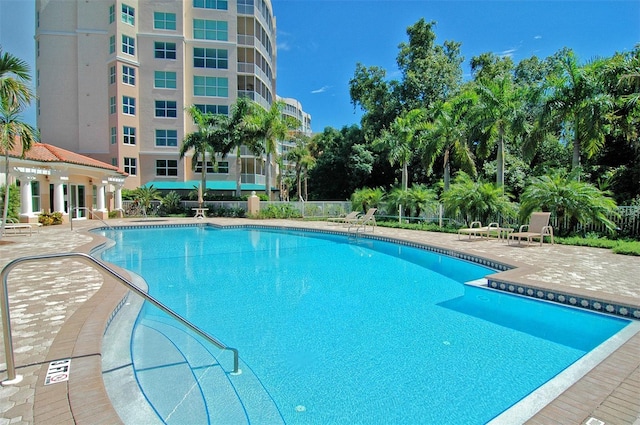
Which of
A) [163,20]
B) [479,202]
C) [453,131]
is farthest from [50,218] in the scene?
[453,131]

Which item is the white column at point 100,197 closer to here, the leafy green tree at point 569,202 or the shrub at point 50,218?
the shrub at point 50,218

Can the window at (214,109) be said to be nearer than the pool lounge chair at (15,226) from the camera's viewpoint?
No

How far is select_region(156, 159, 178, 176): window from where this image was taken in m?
34.7

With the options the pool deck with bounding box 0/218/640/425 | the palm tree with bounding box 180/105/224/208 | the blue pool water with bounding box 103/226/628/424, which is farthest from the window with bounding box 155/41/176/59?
the blue pool water with bounding box 103/226/628/424

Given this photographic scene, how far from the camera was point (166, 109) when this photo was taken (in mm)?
34688

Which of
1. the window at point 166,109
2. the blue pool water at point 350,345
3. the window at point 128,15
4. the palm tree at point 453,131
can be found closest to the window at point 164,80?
the window at point 166,109

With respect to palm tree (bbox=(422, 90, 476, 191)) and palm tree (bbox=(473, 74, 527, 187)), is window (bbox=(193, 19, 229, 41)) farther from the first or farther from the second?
palm tree (bbox=(473, 74, 527, 187))

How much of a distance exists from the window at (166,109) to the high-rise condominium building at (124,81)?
9 centimetres

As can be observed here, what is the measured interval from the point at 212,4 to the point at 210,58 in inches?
204

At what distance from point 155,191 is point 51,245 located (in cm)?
1819

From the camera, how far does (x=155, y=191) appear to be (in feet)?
98.6

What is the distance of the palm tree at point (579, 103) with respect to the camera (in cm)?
1432

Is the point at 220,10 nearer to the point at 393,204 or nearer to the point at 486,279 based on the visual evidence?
the point at 393,204

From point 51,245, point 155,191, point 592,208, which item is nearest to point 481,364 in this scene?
point 592,208
